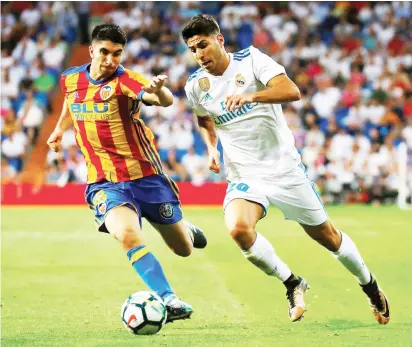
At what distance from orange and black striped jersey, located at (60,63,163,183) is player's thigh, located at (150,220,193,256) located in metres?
0.51

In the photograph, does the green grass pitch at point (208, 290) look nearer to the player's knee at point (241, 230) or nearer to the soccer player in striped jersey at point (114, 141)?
the player's knee at point (241, 230)

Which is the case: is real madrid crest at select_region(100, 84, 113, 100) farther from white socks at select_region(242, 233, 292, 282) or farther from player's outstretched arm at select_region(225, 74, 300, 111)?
white socks at select_region(242, 233, 292, 282)

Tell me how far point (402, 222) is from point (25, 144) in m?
9.88

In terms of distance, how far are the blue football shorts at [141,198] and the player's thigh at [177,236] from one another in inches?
4.0

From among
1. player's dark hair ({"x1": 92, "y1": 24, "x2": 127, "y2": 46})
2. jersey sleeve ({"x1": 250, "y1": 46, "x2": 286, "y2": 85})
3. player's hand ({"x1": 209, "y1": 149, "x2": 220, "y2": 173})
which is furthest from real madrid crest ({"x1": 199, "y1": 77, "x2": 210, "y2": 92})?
player's dark hair ({"x1": 92, "y1": 24, "x2": 127, "y2": 46})

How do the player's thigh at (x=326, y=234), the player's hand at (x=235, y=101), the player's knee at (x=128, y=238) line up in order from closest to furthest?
the player's hand at (x=235, y=101), the player's knee at (x=128, y=238), the player's thigh at (x=326, y=234)

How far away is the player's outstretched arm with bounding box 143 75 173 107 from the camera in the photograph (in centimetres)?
635

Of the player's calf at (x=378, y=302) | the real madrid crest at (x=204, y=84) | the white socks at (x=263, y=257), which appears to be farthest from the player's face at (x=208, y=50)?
the player's calf at (x=378, y=302)

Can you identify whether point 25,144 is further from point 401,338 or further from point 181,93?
point 401,338

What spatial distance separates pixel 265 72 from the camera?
6867 millimetres

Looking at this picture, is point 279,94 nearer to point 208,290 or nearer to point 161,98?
point 161,98

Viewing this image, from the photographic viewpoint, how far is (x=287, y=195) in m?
7.00

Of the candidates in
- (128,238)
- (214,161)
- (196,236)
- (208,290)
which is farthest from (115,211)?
(208,290)

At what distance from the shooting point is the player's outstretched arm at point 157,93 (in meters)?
6.35
